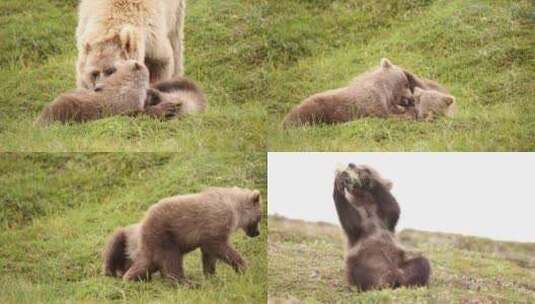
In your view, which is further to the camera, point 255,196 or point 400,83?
point 400,83

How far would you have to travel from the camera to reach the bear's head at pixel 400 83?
12.1 m

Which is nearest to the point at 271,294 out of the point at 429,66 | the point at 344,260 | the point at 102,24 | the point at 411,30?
the point at 344,260

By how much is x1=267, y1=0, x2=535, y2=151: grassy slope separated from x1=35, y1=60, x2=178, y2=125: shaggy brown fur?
5.15 ft

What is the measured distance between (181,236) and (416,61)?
4.87 m

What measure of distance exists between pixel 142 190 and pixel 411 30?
4.55 meters

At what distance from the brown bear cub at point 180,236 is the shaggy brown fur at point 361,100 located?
5.36 feet

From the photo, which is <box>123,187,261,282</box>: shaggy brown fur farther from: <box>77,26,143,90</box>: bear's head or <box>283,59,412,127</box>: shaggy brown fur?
<box>283,59,412,127</box>: shaggy brown fur

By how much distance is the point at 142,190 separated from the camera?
39.6ft

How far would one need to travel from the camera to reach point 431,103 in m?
12.1

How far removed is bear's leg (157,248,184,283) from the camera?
10.4m

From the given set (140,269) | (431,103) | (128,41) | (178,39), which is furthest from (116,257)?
(431,103)

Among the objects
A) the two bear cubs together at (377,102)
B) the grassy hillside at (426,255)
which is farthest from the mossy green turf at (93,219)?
the two bear cubs together at (377,102)

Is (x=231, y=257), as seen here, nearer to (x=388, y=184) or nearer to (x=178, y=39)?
(x=388, y=184)

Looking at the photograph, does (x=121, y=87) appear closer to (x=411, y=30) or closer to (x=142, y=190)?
(x=142, y=190)
